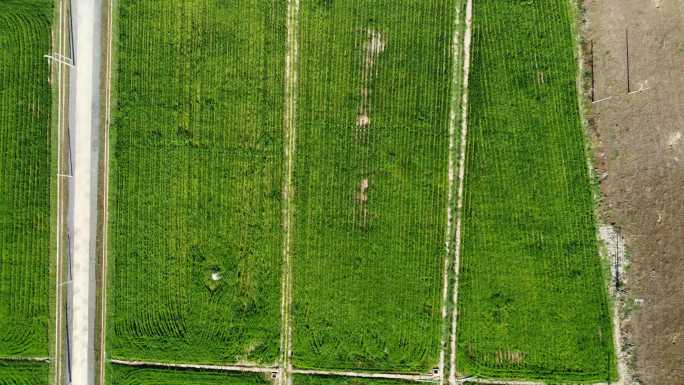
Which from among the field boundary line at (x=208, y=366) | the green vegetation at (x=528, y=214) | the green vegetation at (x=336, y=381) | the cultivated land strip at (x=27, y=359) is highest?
the green vegetation at (x=528, y=214)

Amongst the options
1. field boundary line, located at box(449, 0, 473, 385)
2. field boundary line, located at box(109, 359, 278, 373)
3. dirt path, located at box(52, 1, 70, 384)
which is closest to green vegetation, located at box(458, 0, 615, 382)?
field boundary line, located at box(449, 0, 473, 385)

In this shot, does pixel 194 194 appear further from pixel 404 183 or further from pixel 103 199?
pixel 404 183

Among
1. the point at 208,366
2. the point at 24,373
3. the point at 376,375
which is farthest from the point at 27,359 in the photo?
the point at 376,375

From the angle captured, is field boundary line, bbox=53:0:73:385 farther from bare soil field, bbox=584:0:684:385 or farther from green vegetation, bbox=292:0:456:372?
bare soil field, bbox=584:0:684:385

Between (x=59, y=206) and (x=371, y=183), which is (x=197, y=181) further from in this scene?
(x=371, y=183)

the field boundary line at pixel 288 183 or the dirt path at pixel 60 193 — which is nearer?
the field boundary line at pixel 288 183

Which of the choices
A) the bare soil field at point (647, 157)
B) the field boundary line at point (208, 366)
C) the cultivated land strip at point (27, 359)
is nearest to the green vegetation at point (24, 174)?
the cultivated land strip at point (27, 359)

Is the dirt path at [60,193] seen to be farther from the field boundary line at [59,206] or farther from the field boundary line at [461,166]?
the field boundary line at [461,166]

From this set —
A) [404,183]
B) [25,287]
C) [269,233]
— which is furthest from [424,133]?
[25,287]
